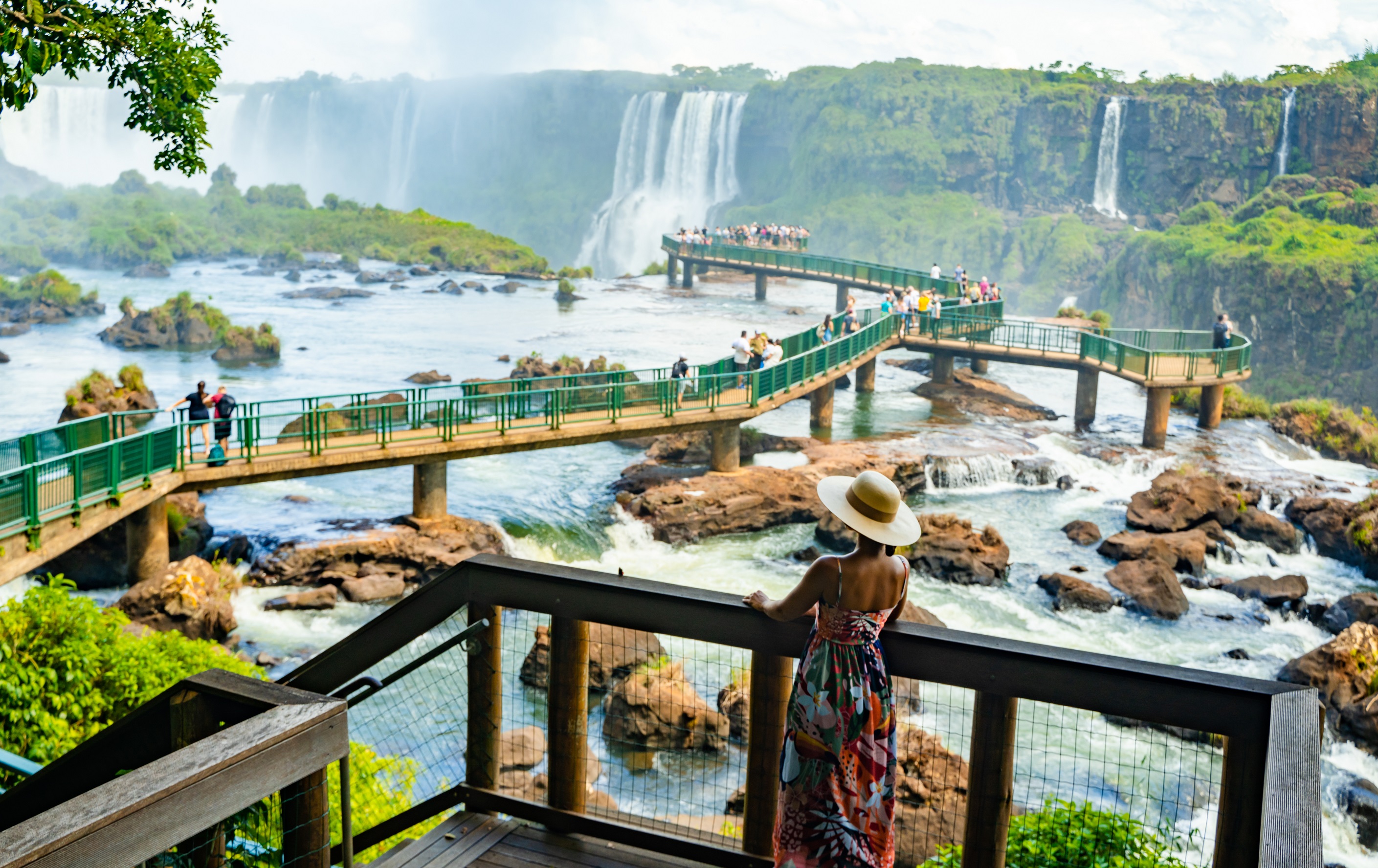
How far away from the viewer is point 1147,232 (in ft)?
206

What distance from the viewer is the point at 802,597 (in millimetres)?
3625

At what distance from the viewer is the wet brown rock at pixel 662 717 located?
12648 millimetres

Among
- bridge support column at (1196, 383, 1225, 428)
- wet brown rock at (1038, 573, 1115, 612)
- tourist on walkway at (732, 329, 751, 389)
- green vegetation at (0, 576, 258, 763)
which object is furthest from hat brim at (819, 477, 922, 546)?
bridge support column at (1196, 383, 1225, 428)

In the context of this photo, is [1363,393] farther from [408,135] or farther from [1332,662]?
[408,135]

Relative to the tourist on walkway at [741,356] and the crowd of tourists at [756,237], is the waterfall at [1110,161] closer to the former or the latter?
the crowd of tourists at [756,237]

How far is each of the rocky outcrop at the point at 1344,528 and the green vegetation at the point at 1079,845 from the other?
65.3 ft

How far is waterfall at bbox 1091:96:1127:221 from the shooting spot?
7156 cm

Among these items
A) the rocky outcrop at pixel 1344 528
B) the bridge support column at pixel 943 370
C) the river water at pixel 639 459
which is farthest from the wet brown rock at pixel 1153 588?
the bridge support column at pixel 943 370

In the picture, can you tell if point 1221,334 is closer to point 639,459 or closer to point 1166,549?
point 1166,549

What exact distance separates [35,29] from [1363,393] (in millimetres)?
50437

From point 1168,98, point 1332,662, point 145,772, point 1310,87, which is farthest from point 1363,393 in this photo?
point 145,772

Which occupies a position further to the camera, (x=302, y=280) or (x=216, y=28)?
(x=302, y=280)

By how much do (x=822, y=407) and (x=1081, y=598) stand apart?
39.4 ft

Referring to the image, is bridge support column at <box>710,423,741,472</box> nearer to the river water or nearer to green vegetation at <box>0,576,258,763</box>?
the river water
